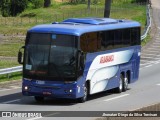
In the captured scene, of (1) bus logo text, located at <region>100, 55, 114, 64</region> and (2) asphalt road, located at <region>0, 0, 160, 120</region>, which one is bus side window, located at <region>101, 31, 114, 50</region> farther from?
(2) asphalt road, located at <region>0, 0, 160, 120</region>

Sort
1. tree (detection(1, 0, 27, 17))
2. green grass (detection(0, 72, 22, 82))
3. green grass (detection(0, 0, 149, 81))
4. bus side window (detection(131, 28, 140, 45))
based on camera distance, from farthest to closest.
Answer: tree (detection(1, 0, 27, 17)), green grass (detection(0, 0, 149, 81)), green grass (detection(0, 72, 22, 82)), bus side window (detection(131, 28, 140, 45))

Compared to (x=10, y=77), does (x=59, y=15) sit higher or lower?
lower

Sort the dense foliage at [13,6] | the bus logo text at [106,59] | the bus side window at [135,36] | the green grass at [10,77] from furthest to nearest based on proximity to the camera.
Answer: the dense foliage at [13,6] → the green grass at [10,77] → the bus side window at [135,36] → the bus logo text at [106,59]

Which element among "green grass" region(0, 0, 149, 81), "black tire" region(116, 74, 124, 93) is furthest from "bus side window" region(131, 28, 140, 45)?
"green grass" region(0, 0, 149, 81)

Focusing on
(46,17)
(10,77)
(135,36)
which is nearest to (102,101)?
(135,36)

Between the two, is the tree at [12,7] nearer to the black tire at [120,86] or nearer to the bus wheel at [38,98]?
the black tire at [120,86]

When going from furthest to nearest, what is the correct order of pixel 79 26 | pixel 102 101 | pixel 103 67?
pixel 103 67
pixel 102 101
pixel 79 26

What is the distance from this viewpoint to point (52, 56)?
70.4 ft

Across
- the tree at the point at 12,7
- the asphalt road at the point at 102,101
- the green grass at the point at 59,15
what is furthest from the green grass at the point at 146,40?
the tree at the point at 12,7

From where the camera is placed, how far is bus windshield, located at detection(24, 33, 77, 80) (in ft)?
70.1

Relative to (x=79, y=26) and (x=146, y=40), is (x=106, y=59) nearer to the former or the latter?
(x=79, y=26)

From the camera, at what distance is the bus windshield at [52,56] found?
70.1 feet

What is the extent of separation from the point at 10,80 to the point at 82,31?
820 centimetres

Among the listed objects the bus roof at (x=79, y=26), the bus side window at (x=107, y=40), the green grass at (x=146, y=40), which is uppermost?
the bus roof at (x=79, y=26)
